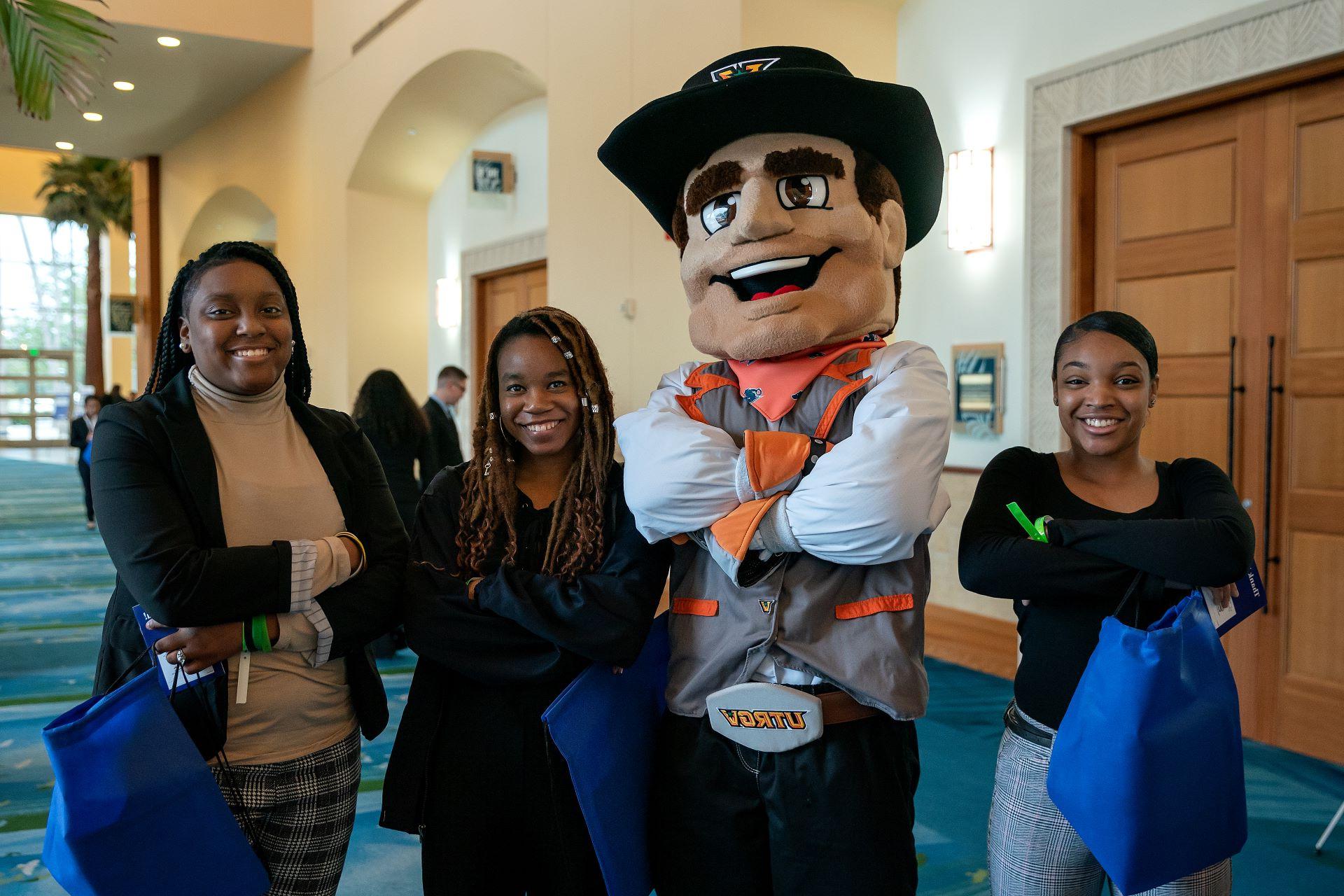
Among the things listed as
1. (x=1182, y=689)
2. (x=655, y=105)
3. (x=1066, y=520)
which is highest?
(x=655, y=105)

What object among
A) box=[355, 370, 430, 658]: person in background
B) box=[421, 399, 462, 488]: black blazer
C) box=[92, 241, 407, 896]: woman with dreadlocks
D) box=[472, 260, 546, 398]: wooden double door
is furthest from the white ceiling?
box=[92, 241, 407, 896]: woman with dreadlocks

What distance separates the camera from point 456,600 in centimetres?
170

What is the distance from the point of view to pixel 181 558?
Answer: 1.53m

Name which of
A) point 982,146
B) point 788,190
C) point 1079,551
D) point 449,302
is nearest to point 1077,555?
point 1079,551

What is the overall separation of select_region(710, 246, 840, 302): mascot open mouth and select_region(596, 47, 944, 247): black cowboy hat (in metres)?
0.23

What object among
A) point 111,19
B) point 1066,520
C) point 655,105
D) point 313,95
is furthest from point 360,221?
point 1066,520

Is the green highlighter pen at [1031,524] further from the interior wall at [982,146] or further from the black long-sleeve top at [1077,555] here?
the interior wall at [982,146]

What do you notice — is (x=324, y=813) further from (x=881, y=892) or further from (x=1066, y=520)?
(x=1066, y=520)

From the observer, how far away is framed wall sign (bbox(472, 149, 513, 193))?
24.5ft

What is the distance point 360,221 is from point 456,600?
7284 mm

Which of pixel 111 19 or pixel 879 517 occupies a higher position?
pixel 111 19

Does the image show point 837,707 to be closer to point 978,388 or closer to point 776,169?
point 776,169

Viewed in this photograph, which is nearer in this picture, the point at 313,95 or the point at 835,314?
the point at 835,314

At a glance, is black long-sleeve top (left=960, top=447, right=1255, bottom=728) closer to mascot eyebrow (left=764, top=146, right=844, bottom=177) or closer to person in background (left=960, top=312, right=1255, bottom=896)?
person in background (left=960, top=312, right=1255, bottom=896)
